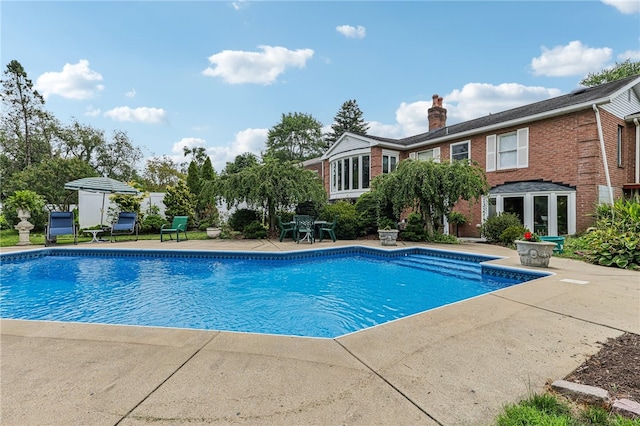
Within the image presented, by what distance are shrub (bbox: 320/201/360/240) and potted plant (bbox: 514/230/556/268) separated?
6359 mm

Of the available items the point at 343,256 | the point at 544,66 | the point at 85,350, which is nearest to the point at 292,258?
the point at 343,256

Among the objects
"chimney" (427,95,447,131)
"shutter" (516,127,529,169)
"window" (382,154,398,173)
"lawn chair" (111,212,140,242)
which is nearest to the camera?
"shutter" (516,127,529,169)

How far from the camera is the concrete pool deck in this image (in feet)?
5.95

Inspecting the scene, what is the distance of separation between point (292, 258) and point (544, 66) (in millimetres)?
15370

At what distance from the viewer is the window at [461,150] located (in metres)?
13.9

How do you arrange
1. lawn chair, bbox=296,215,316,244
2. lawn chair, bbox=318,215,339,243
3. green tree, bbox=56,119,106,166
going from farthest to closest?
green tree, bbox=56,119,106,166 → lawn chair, bbox=318,215,339,243 → lawn chair, bbox=296,215,316,244

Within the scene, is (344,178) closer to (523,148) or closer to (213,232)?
(213,232)

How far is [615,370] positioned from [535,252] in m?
4.85

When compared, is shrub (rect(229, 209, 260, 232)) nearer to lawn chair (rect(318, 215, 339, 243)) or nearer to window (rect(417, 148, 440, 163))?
lawn chair (rect(318, 215, 339, 243))

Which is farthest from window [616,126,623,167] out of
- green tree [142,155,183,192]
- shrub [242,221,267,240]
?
green tree [142,155,183,192]

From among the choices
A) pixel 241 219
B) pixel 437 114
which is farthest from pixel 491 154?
pixel 241 219

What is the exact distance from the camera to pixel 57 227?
34.2 feet

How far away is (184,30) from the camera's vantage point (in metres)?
10.9

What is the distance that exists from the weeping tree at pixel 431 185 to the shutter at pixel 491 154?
2.01 metres
